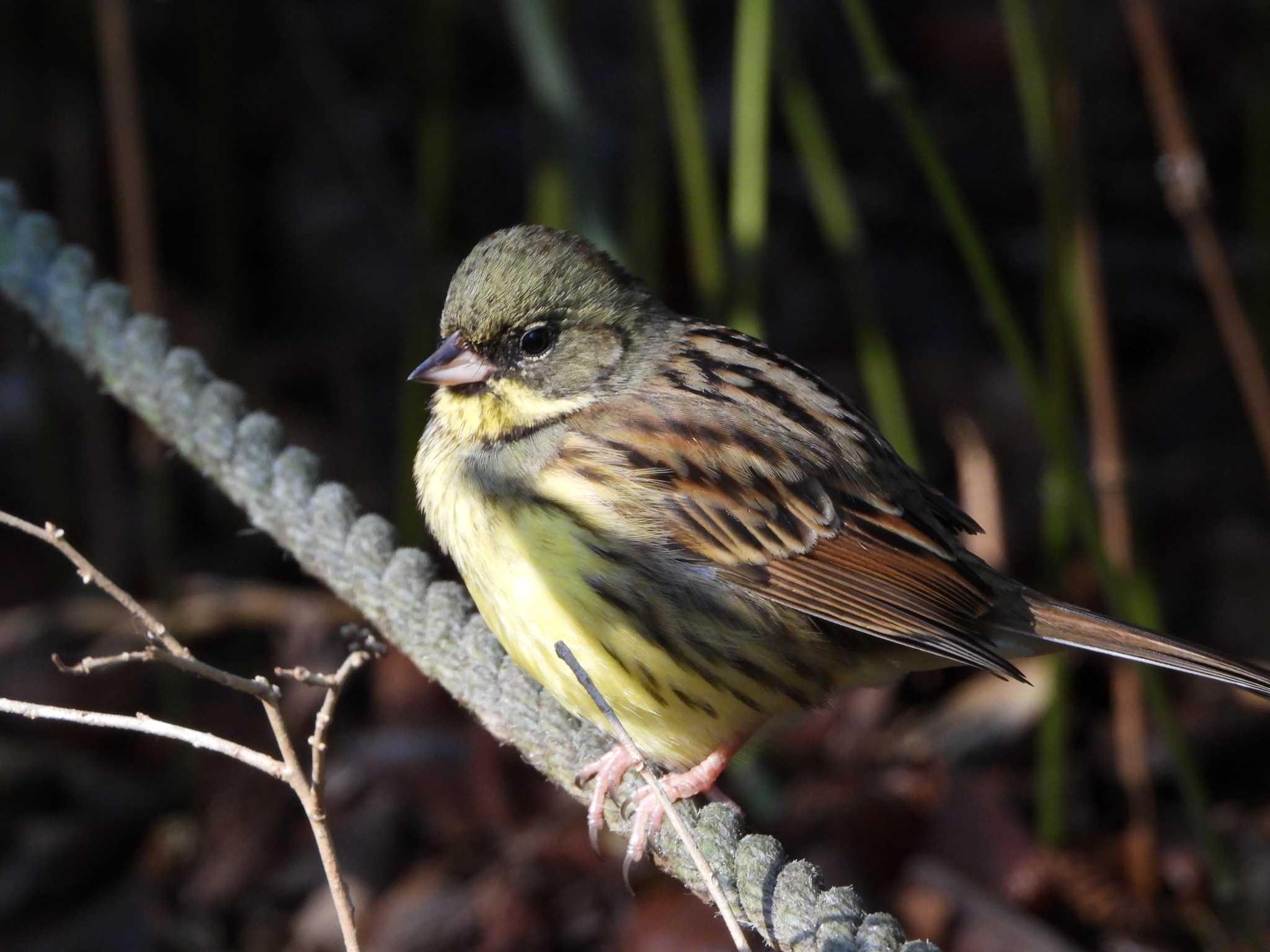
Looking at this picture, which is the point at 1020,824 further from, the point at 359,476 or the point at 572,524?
the point at 359,476

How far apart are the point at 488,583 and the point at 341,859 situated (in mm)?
1522

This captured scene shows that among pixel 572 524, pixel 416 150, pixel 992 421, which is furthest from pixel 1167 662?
pixel 416 150

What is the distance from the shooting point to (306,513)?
2.02 m

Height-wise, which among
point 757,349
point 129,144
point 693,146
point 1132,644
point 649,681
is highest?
point 129,144

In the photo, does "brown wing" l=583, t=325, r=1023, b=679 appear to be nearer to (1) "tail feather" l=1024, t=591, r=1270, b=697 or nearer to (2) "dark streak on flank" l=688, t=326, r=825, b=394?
(2) "dark streak on flank" l=688, t=326, r=825, b=394

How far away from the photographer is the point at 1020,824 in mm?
3396

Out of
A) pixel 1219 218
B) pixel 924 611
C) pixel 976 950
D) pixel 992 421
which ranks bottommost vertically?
pixel 976 950

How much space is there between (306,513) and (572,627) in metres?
0.43

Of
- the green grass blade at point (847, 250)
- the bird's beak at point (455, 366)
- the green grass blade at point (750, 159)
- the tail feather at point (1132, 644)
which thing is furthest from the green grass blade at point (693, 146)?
the tail feather at point (1132, 644)

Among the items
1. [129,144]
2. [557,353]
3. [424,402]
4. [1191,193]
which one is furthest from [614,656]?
[129,144]

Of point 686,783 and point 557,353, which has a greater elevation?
point 557,353

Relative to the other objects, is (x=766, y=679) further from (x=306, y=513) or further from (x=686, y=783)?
(x=306, y=513)

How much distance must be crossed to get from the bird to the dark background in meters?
0.72

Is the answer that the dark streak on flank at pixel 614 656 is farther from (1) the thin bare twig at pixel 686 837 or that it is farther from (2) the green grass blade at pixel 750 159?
(2) the green grass blade at pixel 750 159
